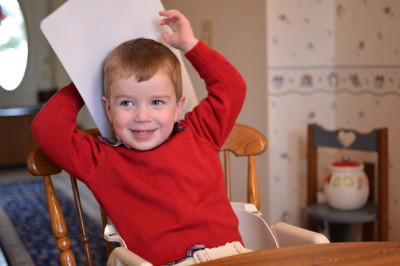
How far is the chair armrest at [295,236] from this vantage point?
0.97 metres

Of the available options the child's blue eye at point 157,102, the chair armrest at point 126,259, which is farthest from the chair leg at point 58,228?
the child's blue eye at point 157,102

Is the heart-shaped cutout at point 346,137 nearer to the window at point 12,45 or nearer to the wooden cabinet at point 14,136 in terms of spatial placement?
the wooden cabinet at point 14,136

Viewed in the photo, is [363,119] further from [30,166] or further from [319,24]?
[30,166]

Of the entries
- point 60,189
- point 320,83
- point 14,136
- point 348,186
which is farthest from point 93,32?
point 14,136

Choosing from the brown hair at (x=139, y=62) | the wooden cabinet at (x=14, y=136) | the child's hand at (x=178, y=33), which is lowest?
the wooden cabinet at (x=14, y=136)

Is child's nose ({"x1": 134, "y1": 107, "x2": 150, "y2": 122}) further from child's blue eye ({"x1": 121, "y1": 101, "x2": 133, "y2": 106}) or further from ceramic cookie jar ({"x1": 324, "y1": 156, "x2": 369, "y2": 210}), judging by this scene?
ceramic cookie jar ({"x1": 324, "y1": 156, "x2": 369, "y2": 210})

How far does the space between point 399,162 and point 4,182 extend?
3355mm

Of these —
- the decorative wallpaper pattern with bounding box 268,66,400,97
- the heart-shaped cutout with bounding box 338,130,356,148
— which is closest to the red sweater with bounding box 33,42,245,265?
the decorative wallpaper pattern with bounding box 268,66,400,97

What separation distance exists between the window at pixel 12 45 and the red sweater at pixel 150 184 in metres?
4.74

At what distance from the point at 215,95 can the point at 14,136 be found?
417cm

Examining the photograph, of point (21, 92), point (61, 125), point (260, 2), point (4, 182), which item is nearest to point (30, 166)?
point (61, 125)

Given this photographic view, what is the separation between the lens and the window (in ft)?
18.0

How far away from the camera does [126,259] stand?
89 centimetres

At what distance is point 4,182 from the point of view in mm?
4414
